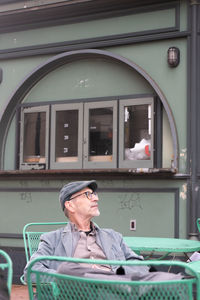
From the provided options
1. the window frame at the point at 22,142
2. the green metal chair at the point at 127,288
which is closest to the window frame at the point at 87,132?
the window frame at the point at 22,142

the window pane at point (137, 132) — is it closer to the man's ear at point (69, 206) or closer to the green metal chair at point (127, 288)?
the man's ear at point (69, 206)

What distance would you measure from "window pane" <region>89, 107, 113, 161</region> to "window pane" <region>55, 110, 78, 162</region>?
0.73 ft

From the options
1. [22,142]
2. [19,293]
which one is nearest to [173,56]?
[22,142]

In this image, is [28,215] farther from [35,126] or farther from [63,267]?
[63,267]

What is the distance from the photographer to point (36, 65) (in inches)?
280

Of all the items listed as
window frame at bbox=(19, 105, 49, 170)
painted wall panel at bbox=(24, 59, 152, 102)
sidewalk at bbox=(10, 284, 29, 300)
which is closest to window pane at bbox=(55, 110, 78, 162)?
window frame at bbox=(19, 105, 49, 170)

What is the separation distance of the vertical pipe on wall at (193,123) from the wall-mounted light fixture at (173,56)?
0.16m

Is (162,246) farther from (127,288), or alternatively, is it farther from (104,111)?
(104,111)

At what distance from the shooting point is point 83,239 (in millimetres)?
3041

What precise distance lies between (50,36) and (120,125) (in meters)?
Result: 1.60

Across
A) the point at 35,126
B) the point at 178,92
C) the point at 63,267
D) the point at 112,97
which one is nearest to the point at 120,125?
the point at 112,97

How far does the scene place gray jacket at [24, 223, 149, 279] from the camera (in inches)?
111

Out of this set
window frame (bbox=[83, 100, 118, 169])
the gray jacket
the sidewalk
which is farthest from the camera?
window frame (bbox=[83, 100, 118, 169])

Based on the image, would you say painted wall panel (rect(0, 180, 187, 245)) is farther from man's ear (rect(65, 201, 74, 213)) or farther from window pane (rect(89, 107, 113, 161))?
man's ear (rect(65, 201, 74, 213))
